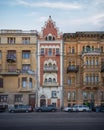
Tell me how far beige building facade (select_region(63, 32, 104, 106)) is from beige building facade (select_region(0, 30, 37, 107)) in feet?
20.3

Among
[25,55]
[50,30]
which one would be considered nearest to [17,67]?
[25,55]

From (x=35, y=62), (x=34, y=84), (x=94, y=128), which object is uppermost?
(x=35, y=62)

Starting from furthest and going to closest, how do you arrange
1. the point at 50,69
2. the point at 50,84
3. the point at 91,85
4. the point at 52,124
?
the point at 50,69 → the point at 50,84 → the point at 91,85 → the point at 52,124

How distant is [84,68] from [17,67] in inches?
484

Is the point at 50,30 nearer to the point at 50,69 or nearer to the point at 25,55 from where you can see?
the point at 25,55

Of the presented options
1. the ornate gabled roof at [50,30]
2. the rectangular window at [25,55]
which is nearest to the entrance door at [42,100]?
the rectangular window at [25,55]

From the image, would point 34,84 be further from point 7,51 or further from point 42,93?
point 7,51

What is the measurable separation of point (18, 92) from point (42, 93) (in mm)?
4369

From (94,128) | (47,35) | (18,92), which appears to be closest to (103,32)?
(47,35)

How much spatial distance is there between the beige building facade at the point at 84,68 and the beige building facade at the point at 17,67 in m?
6.18

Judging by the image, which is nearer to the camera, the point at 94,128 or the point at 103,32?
the point at 94,128

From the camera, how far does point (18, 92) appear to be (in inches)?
2207

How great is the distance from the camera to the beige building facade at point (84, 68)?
55.7 meters

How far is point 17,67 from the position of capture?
57.0 m
